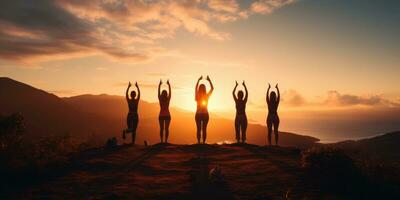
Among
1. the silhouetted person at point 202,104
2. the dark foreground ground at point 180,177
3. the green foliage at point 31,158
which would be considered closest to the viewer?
the dark foreground ground at point 180,177

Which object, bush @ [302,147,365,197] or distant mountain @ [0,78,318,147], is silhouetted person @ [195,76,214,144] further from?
distant mountain @ [0,78,318,147]

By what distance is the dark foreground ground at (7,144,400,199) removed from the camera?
1116cm

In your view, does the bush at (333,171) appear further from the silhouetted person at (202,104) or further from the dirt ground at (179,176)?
the silhouetted person at (202,104)

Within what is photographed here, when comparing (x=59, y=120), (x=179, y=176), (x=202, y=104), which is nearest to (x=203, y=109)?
(x=202, y=104)

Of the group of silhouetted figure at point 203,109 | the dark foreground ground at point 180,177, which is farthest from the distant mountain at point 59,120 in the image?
the dark foreground ground at point 180,177

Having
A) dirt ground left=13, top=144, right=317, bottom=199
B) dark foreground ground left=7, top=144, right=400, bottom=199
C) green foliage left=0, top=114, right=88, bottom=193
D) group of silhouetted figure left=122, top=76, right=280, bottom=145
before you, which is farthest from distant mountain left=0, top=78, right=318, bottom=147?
dirt ground left=13, top=144, right=317, bottom=199

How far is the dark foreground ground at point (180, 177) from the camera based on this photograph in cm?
1116

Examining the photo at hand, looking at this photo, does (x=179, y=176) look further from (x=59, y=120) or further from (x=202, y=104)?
(x=59, y=120)

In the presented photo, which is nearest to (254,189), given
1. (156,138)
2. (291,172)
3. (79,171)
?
(291,172)

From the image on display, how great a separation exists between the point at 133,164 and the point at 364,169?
913 cm

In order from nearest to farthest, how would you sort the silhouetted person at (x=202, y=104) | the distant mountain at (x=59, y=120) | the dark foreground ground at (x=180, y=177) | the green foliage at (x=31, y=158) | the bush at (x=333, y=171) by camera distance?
1. the dark foreground ground at (x=180, y=177)
2. the bush at (x=333, y=171)
3. the green foliage at (x=31, y=158)
4. the silhouetted person at (x=202, y=104)
5. the distant mountain at (x=59, y=120)

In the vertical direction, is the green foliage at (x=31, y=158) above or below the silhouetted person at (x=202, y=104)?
below

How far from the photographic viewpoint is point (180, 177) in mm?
13586

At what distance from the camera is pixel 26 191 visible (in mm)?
11602
